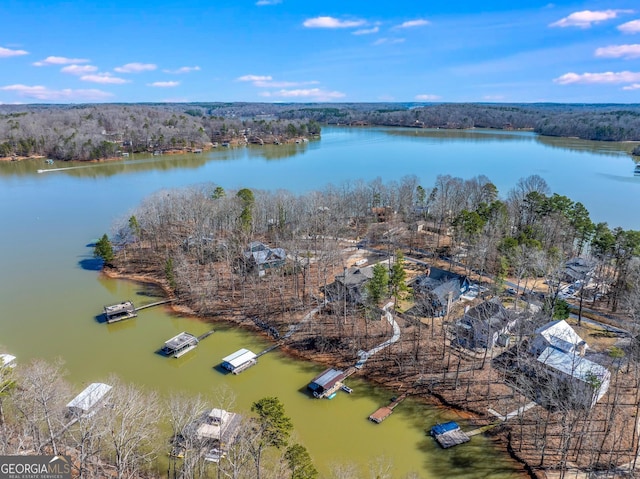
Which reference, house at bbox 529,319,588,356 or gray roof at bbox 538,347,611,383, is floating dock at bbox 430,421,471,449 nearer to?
gray roof at bbox 538,347,611,383

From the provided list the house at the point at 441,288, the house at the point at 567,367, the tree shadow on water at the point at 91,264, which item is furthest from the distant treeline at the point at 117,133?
the house at the point at 567,367

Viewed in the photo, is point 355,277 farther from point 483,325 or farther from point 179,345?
point 179,345

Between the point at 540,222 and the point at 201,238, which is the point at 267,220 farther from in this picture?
the point at 540,222

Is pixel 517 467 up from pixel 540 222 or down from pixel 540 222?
down

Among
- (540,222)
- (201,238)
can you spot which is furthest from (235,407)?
(540,222)

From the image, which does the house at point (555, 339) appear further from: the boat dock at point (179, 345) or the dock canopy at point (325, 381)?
the boat dock at point (179, 345)
